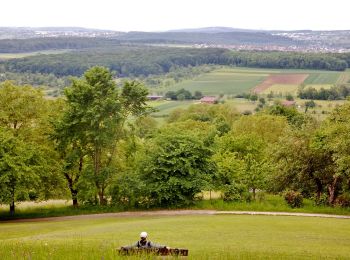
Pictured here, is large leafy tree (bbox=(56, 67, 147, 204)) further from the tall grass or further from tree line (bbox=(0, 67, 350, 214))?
the tall grass

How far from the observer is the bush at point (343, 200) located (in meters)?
41.3

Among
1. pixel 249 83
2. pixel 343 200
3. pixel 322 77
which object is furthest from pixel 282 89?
pixel 343 200

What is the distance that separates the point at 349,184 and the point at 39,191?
25809 mm

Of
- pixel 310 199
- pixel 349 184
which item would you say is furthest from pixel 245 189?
pixel 349 184

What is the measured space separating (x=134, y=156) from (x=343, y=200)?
18.6 metres

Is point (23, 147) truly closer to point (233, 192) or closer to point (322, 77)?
point (233, 192)

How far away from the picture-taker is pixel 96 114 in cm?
4116

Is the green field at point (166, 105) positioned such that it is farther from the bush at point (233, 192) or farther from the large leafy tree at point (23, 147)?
the large leafy tree at point (23, 147)

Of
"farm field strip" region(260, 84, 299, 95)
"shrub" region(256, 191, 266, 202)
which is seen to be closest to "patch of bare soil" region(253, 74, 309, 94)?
"farm field strip" region(260, 84, 299, 95)

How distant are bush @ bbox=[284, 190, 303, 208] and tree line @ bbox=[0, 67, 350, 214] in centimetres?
203

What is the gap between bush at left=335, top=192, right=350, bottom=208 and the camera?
41.3 meters

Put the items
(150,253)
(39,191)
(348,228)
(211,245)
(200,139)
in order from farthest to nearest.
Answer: (200,139) < (39,191) < (348,228) < (211,245) < (150,253)

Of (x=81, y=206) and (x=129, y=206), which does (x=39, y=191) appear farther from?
(x=129, y=206)

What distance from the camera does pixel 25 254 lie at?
52.4ft
